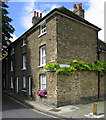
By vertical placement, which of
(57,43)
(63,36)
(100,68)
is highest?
(63,36)

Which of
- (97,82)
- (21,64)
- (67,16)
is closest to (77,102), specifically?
(97,82)

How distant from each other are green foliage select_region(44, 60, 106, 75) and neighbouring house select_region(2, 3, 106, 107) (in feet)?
1.24

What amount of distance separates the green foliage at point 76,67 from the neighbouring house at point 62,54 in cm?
38

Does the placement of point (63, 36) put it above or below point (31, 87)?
above

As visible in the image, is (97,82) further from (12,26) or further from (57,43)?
(12,26)

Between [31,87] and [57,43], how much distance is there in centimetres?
621

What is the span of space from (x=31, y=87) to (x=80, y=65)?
5887 mm

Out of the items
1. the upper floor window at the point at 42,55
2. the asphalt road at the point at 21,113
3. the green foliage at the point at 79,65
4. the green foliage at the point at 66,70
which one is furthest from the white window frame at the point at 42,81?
the green foliage at the point at 79,65

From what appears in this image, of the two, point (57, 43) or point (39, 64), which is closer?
point (57, 43)

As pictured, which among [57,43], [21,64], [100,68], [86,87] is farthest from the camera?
[21,64]

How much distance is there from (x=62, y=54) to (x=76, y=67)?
1.81 meters

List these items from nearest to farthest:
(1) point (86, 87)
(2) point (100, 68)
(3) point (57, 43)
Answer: (3) point (57, 43), (1) point (86, 87), (2) point (100, 68)

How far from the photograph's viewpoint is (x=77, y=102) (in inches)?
431

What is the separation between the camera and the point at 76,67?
1127 cm
